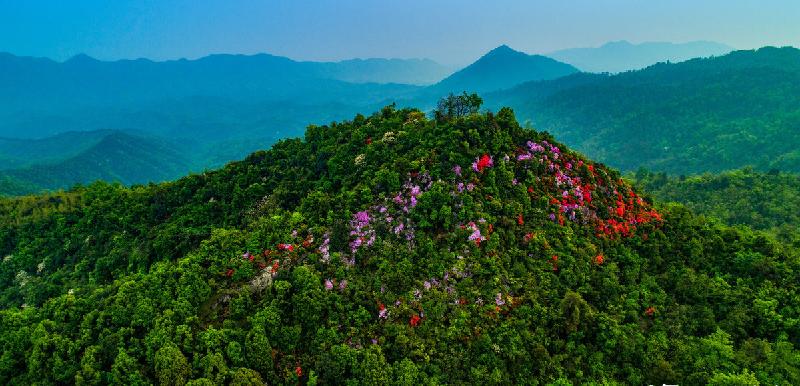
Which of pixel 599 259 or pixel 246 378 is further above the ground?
pixel 599 259

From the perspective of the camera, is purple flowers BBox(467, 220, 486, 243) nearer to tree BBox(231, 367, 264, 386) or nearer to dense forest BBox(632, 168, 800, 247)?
tree BBox(231, 367, 264, 386)

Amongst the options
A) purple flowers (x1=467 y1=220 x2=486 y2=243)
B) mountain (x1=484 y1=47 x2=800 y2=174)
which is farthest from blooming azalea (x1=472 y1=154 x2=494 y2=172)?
mountain (x1=484 y1=47 x2=800 y2=174)

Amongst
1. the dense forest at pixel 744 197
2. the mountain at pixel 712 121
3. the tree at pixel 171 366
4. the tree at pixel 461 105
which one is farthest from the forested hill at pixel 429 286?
the mountain at pixel 712 121

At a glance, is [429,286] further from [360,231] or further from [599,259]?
[599,259]

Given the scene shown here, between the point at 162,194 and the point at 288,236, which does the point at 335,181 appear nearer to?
the point at 288,236

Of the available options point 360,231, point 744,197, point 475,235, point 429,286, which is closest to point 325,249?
point 360,231

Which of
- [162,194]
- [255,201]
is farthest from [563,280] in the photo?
[162,194]
